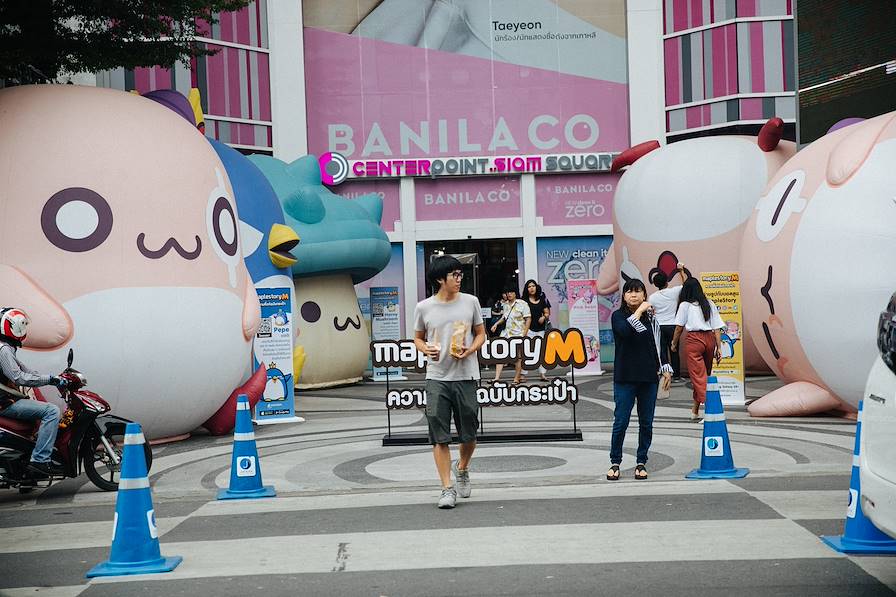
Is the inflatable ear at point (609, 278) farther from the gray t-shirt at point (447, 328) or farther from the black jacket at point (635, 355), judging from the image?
the gray t-shirt at point (447, 328)

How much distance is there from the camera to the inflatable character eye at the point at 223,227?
1252 centimetres

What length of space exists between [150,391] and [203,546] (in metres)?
4.80

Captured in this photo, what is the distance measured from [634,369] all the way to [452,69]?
19.9 meters

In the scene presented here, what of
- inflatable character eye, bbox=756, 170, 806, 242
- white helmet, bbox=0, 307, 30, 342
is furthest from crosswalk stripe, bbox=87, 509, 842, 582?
inflatable character eye, bbox=756, 170, 806, 242

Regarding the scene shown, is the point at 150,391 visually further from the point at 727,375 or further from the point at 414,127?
the point at 414,127

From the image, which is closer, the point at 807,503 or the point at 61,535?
the point at 61,535

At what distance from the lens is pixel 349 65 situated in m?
27.9

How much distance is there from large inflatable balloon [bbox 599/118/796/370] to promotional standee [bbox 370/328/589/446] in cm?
703

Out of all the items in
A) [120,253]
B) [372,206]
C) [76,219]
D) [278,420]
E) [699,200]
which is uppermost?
[372,206]

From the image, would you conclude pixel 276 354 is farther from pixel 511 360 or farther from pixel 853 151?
pixel 853 151

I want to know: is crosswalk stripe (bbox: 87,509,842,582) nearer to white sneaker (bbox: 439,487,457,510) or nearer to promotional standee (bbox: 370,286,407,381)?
white sneaker (bbox: 439,487,457,510)

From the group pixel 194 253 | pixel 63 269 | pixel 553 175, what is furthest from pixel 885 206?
pixel 553 175

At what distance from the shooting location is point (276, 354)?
15.4 metres

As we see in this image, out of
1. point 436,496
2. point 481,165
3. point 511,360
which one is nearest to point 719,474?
point 436,496
